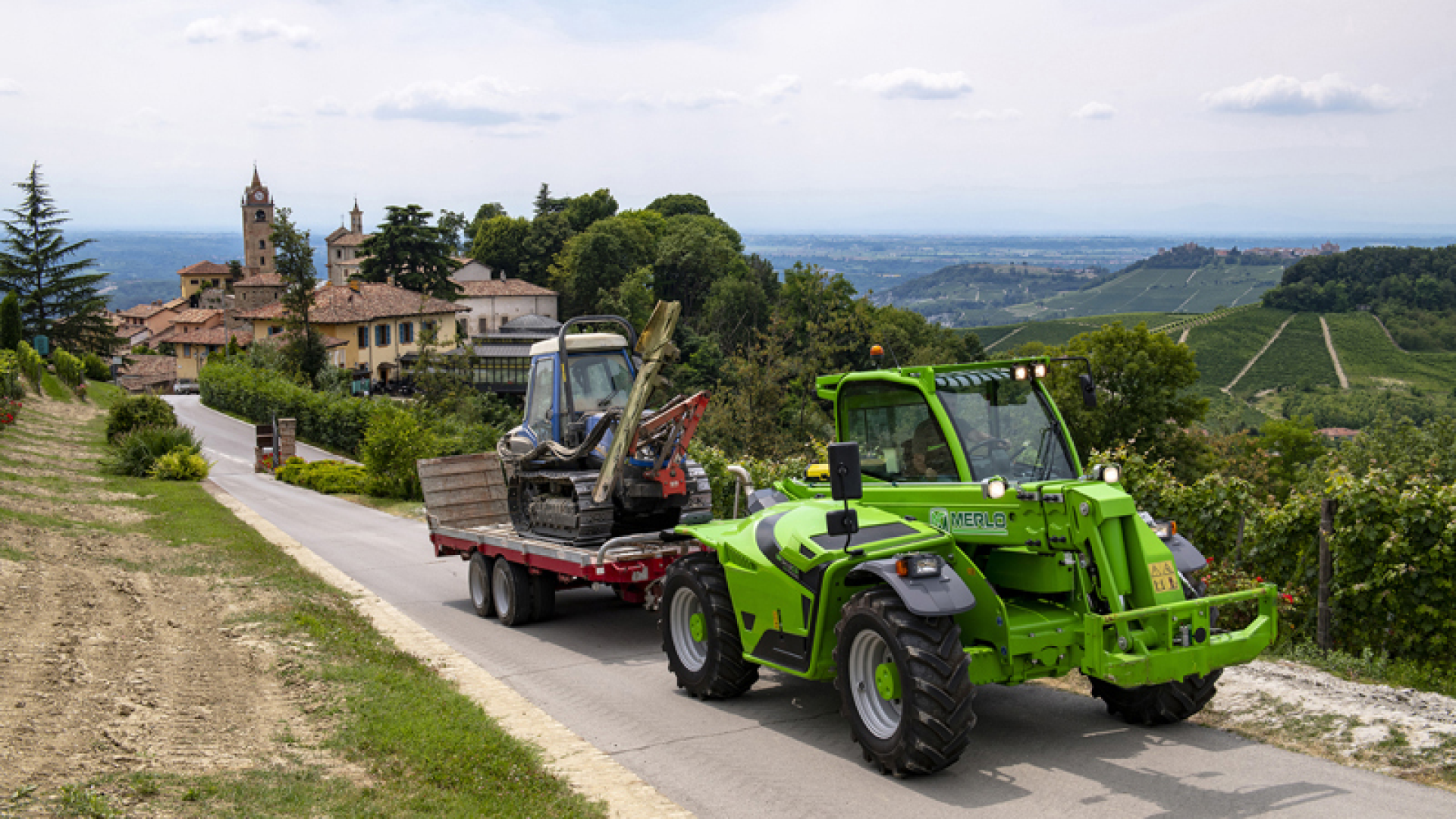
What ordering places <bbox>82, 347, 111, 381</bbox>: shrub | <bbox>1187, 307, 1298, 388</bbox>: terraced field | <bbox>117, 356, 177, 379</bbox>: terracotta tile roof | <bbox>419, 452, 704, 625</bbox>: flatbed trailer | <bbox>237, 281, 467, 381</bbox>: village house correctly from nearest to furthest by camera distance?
<bbox>419, 452, 704, 625</bbox>: flatbed trailer, <bbox>82, 347, 111, 381</bbox>: shrub, <bbox>237, 281, 467, 381</bbox>: village house, <bbox>1187, 307, 1298, 388</bbox>: terraced field, <bbox>117, 356, 177, 379</bbox>: terracotta tile roof

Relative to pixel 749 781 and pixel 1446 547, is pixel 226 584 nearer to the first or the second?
pixel 749 781

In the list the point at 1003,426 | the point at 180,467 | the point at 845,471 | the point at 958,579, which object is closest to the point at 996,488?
the point at 958,579

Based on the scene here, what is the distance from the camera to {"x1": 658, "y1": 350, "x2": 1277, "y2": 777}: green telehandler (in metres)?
6.99

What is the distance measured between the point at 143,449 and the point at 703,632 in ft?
98.2

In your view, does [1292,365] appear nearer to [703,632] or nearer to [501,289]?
[501,289]

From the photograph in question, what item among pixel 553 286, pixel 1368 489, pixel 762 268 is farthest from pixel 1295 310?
pixel 1368 489

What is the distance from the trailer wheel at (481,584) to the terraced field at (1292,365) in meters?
94.4

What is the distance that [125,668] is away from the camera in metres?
9.24

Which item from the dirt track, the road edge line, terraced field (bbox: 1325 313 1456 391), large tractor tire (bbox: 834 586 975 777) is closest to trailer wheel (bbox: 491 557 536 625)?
the road edge line

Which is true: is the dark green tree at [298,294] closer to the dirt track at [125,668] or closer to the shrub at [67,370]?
the shrub at [67,370]

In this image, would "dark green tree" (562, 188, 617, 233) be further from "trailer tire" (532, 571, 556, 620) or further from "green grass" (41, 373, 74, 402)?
"trailer tire" (532, 571, 556, 620)

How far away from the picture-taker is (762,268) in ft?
362

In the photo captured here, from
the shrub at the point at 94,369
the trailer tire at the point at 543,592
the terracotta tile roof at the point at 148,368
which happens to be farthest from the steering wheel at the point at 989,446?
the terracotta tile roof at the point at 148,368

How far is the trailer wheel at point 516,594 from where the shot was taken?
42.4ft
